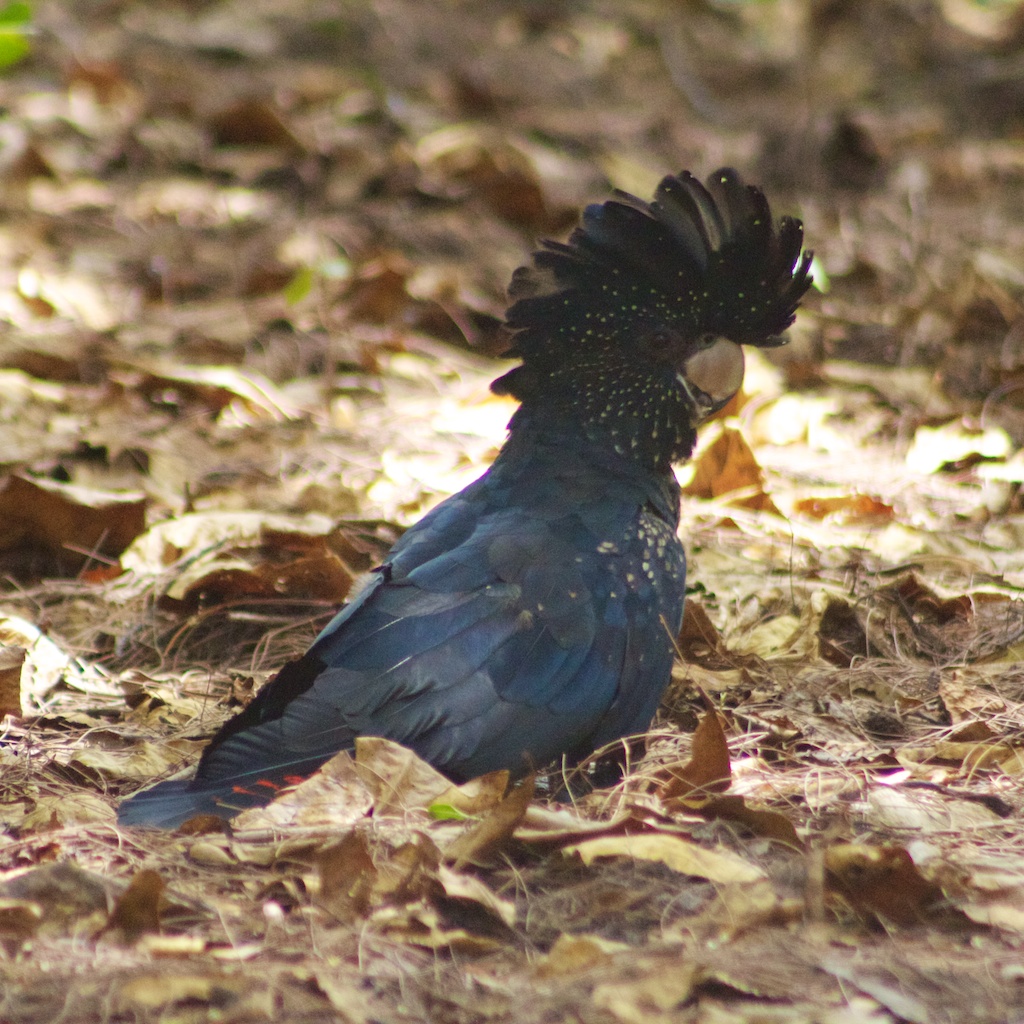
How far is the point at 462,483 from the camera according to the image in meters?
4.67

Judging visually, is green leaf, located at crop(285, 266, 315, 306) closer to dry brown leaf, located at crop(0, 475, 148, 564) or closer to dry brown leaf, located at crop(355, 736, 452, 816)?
dry brown leaf, located at crop(0, 475, 148, 564)

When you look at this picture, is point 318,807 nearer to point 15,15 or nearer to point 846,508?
point 846,508

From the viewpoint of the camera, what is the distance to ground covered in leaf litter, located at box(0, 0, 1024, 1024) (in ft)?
6.81

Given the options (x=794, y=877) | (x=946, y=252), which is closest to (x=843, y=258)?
(x=946, y=252)

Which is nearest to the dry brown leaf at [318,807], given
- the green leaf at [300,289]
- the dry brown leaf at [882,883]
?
the dry brown leaf at [882,883]

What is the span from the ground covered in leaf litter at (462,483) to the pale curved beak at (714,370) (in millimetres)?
606

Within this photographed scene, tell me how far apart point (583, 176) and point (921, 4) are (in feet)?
12.2

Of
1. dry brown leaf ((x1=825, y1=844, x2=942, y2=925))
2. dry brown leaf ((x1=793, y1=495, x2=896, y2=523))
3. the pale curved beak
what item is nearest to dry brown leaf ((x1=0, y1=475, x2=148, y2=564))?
the pale curved beak

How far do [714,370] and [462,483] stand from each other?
1562 mm

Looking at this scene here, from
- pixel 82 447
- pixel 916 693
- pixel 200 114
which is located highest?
pixel 200 114

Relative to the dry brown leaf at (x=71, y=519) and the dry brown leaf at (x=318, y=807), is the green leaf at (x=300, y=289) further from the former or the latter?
the dry brown leaf at (x=318, y=807)

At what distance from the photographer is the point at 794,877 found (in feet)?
7.27

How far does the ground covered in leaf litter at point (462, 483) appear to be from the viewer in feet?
6.81

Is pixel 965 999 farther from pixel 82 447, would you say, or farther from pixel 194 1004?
pixel 82 447
